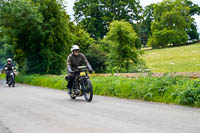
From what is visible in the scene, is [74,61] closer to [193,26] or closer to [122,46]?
[122,46]

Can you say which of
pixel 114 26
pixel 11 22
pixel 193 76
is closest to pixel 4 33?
pixel 11 22

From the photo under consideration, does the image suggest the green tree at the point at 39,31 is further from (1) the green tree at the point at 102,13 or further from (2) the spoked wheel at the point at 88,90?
(1) the green tree at the point at 102,13

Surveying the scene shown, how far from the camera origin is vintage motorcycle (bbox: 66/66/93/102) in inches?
406

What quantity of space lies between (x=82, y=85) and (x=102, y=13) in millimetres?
54459

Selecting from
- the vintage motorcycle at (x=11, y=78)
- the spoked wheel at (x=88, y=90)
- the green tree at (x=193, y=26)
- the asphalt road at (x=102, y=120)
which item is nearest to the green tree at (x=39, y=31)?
the vintage motorcycle at (x=11, y=78)

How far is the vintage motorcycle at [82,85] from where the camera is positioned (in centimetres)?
1032

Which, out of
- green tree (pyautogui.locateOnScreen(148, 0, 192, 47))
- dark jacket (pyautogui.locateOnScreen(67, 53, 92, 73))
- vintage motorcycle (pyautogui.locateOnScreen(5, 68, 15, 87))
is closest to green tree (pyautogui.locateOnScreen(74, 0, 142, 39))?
green tree (pyautogui.locateOnScreen(148, 0, 192, 47))

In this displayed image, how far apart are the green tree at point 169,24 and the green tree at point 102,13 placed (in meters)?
6.36

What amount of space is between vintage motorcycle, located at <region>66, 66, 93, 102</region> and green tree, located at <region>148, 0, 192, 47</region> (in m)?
56.0

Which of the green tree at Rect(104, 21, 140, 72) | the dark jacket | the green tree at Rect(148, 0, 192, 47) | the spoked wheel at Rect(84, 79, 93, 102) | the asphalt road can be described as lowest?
the asphalt road

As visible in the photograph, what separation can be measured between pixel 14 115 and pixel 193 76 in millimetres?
6008

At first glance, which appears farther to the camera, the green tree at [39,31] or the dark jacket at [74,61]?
the green tree at [39,31]

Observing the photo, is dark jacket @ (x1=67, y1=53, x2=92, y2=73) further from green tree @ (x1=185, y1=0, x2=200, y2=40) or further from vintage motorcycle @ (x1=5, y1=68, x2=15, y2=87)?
green tree @ (x1=185, y1=0, x2=200, y2=40)

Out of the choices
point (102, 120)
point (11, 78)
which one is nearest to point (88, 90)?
point (102, 120)
